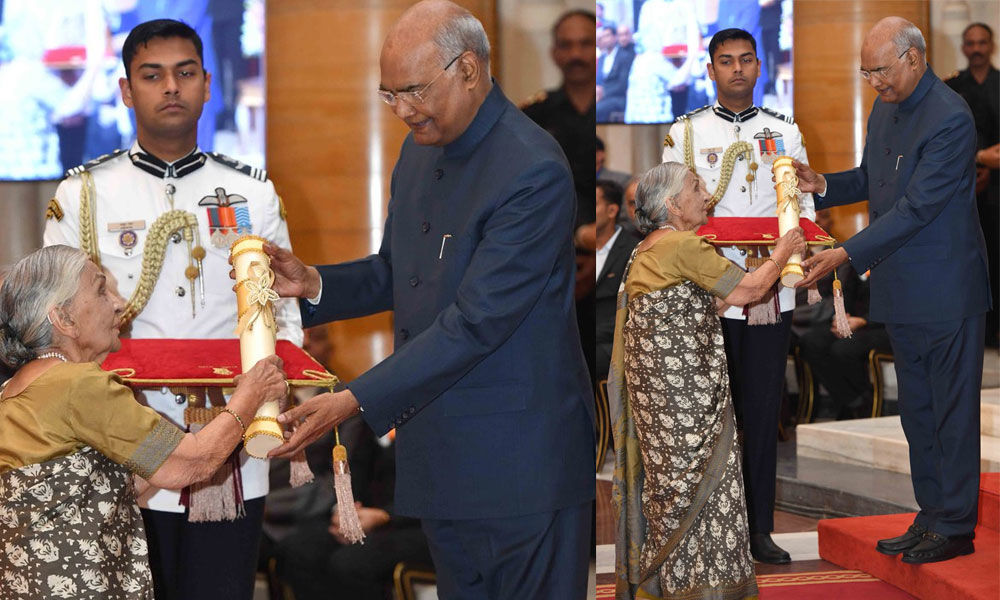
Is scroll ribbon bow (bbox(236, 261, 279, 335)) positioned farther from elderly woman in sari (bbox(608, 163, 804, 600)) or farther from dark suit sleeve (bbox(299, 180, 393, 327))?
elderly woman in sari (bbox(608, 163, 804, 600))

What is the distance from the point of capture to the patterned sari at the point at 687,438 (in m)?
4.76

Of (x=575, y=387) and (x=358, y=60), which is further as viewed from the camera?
(x=358, y=60)

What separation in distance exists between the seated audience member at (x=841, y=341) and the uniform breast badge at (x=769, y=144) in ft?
0.98

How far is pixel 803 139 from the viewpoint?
A: 4.97 m

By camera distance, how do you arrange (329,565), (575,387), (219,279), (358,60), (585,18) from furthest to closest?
(358,60) → (329,565) → (585,18) → (219,279) → (575,387)

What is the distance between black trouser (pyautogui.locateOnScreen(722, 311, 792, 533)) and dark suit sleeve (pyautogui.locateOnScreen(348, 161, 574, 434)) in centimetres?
271

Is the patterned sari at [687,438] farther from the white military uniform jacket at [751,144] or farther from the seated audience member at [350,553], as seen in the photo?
the seated audience member at [350,553]

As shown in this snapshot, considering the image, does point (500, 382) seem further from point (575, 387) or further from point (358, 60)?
point (358, 60)

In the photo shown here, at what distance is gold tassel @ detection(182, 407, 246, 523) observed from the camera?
120 inches

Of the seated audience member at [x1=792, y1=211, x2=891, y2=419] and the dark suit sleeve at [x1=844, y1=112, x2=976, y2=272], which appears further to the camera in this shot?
the seated audience member at [x1=792, y1=211, x2=891, y2=419]

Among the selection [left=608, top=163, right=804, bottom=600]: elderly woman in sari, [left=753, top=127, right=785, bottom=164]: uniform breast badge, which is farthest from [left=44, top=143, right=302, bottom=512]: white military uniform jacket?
[left=753, top=127, right=785, bottom=164]: uniform breast badge

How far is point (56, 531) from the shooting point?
2650 mm

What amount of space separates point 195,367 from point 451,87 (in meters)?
0.81

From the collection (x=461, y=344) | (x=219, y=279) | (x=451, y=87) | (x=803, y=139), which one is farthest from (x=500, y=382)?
(x=803, y=139)
